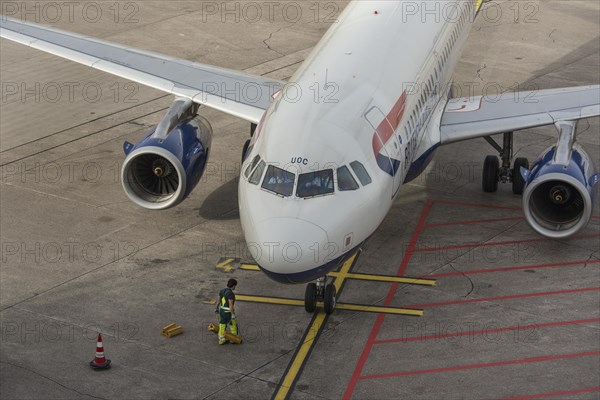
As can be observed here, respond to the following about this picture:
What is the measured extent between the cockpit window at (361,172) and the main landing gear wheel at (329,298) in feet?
8.06

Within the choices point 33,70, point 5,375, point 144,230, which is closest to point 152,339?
point 5,375

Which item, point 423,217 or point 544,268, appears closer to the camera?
point 544,268

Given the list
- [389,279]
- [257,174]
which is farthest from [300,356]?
[389,279]

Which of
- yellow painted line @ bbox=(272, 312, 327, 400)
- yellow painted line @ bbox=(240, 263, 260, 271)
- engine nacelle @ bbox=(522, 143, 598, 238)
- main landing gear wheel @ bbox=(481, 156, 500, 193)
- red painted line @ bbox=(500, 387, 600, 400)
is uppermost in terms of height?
engine nacelle @ bbox=(522, 143, 598, 238)

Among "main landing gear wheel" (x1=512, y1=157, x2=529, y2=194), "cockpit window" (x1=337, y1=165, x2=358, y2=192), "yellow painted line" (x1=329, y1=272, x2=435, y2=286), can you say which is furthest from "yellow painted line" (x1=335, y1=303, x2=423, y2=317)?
"main landing gear wheel" (x1=512, y1=157, x2=529, y2=194)

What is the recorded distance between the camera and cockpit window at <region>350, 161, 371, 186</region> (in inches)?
869

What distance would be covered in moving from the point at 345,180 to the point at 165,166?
264 inches

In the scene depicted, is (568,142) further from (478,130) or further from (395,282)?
(395,282)

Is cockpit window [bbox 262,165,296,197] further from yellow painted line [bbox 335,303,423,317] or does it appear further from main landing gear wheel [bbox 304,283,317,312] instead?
yellow painted line [bbox 335,303,423,317]

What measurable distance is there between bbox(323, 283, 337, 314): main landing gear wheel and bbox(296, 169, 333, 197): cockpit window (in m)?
2.61

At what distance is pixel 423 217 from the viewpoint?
1104 inches

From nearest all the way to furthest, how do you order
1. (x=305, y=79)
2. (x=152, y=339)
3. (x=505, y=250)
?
1. (x=152, y=339)
2. (x=305, y=79)
3. (x=505, y=250)

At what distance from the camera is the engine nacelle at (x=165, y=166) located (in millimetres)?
26703

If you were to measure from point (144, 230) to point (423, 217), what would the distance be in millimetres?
6726
